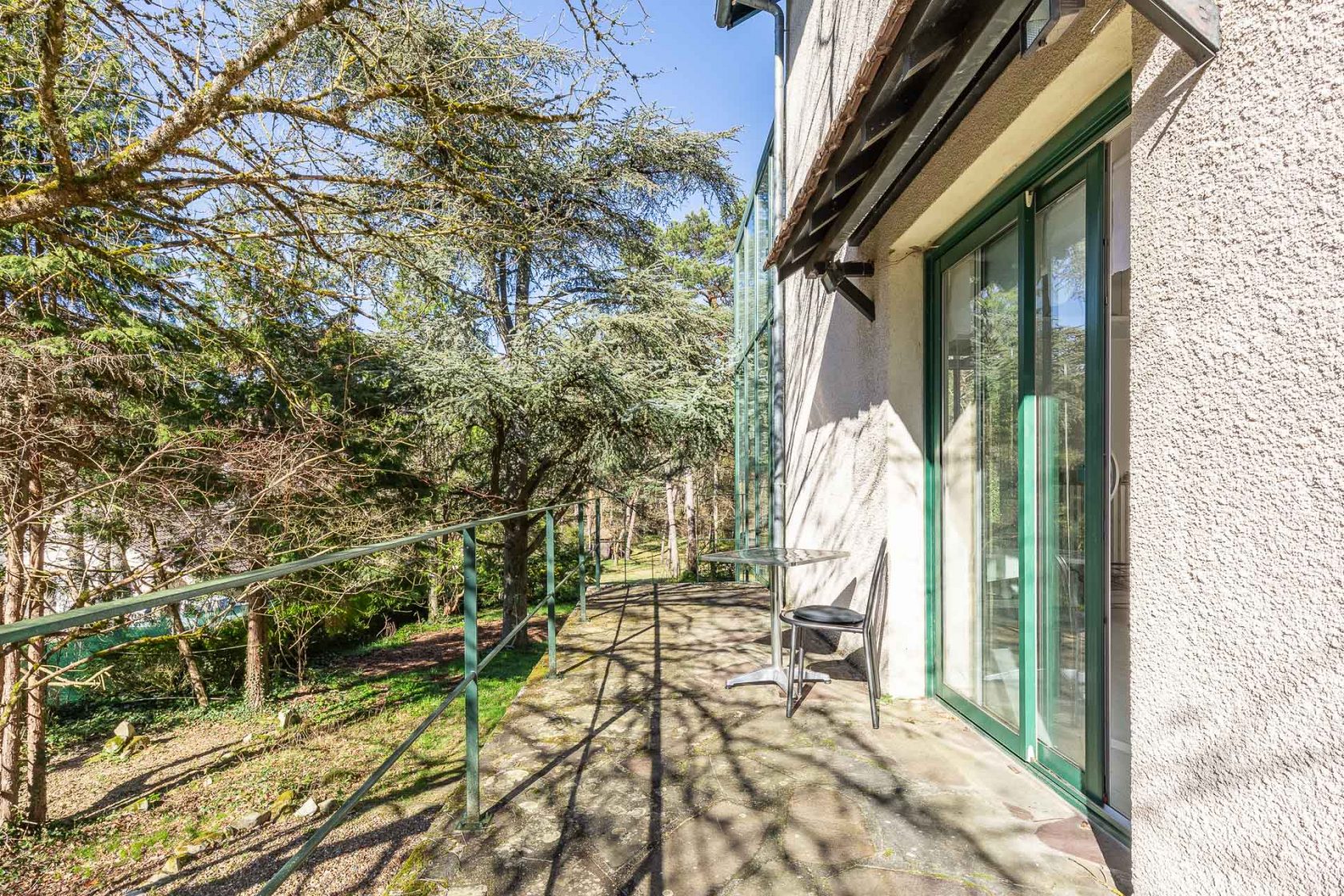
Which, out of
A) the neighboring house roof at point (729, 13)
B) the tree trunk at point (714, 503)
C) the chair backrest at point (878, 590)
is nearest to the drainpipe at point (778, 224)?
the neighboring house roof at point (729, 13)

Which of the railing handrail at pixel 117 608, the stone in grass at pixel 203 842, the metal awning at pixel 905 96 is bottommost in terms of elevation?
the stone in grass at pixel 203 842

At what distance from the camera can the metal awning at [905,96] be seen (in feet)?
5.55

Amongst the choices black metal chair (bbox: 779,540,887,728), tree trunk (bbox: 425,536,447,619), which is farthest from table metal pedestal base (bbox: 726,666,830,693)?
tree trunk (bbox: 425,536,447,619)

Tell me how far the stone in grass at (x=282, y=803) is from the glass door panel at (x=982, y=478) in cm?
491

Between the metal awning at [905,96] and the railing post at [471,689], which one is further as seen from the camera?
the railing post at [471,689]

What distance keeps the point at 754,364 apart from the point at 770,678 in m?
5.30

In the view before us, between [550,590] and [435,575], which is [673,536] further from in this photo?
[550,590]

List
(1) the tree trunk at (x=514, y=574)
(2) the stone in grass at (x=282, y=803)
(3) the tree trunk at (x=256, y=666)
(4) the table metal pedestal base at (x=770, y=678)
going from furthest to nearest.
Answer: (1) the tree trunk at (x=514, y=574) → (3) the tree trunk at (x=256, y=666) → (2) the stone in grass at (x=282, y=803) → (4) the table metal pedestal base at (x=770, y=678)

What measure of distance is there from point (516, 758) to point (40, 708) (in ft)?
13.5

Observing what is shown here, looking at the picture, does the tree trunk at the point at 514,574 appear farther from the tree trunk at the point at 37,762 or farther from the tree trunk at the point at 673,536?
the tree trunk at the point at 673,536

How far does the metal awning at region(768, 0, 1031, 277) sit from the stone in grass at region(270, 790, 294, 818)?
5605 mm

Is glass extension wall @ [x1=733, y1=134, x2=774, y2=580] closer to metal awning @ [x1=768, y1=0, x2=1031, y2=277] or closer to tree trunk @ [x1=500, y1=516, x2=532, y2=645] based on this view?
tree trunk @ [x1=500, y1=516, x2=532, y2=645]

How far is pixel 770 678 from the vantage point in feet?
12.4

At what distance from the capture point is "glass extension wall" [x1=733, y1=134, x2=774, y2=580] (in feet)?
25.5
